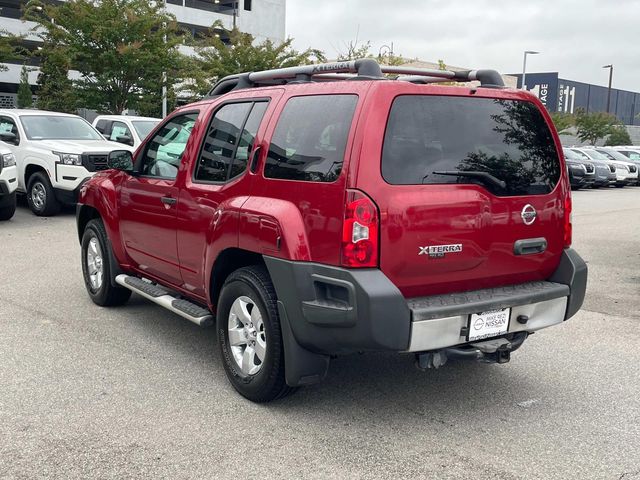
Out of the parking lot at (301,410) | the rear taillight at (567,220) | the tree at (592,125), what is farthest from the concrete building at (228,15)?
the rear taillight at (567,220)

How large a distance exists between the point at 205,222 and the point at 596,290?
5.02 m

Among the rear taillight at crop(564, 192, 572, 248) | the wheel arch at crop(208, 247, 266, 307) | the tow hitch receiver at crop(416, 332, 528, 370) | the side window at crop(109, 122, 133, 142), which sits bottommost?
the tow hitch receiver at crop(416, 332, 528, 370)

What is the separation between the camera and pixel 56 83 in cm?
2675

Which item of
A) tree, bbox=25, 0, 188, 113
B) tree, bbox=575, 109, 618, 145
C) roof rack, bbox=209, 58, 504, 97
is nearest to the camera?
roof rack, bbox=209, 58, 504, 97

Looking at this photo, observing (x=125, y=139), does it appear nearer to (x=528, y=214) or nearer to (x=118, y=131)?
(x=118, y=131)

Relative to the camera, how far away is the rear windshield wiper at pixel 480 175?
3848mm

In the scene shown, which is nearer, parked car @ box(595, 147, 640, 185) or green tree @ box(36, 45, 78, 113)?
green tree @ box(36, 45, 78, 113)

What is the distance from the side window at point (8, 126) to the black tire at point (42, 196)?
3.01ft

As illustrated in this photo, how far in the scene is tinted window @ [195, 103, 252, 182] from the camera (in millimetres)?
4586

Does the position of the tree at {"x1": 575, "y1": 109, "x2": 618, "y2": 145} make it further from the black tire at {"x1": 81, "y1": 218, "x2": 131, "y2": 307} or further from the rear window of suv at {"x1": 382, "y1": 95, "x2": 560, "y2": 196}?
the rear window of suv at {"x1": 382, "y1": 95, "x2": 560, "y2": 196}

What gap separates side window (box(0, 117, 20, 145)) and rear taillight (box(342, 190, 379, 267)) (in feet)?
36.3

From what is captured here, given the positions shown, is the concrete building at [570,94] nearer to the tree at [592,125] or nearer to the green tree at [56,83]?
the tree at [592,125]

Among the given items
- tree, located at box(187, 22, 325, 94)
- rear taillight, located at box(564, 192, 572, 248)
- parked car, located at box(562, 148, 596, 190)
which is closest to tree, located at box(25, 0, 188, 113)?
tree, located at box(187, 22, 325, 94)

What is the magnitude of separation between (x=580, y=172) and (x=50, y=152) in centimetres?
1902
